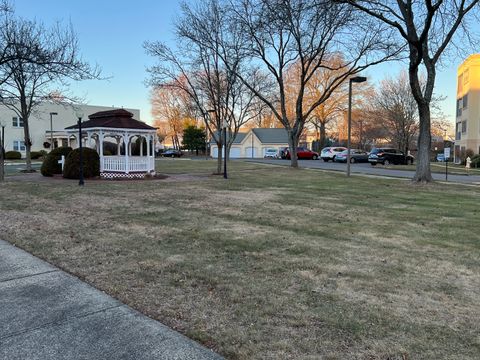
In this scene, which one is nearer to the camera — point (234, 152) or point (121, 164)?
point (121, 164)

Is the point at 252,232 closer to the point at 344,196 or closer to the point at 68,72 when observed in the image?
the point at 344,196

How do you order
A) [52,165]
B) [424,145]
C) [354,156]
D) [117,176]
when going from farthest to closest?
[354,156] < [52,165] < [117,176] < [424,145]

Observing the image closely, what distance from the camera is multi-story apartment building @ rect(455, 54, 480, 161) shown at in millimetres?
43062

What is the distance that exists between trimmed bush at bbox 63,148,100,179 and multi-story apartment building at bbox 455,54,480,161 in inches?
1523

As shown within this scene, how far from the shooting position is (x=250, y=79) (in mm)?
30625

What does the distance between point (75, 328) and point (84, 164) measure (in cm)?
1673

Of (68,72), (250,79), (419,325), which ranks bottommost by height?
(419,325)

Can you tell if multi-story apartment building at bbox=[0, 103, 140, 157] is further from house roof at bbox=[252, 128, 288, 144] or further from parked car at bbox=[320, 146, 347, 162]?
parked car at bbox=[320, 146, 347, 162]

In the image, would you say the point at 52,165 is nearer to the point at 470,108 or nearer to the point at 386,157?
the point at 386,157

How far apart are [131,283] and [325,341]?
229cm

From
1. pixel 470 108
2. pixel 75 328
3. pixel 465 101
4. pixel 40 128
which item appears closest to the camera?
pixel 75 328

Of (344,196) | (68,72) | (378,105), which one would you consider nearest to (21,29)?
(68,72)

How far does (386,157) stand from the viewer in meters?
38.1

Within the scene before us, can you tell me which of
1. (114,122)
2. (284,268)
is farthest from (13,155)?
(284,268)
